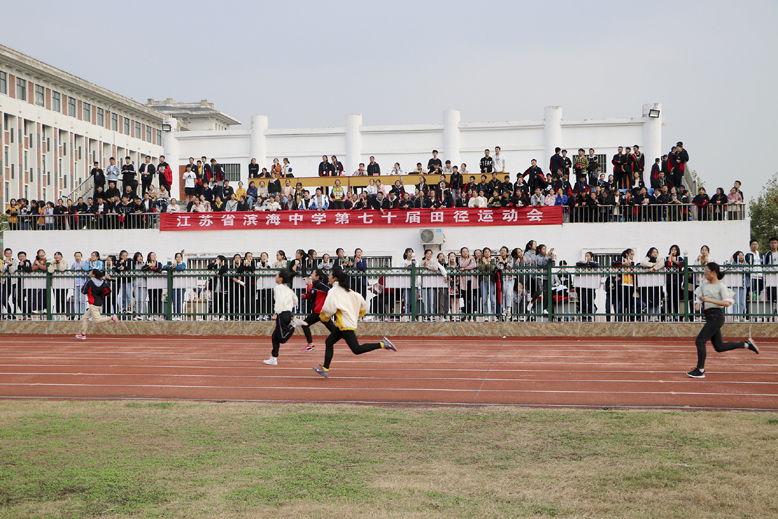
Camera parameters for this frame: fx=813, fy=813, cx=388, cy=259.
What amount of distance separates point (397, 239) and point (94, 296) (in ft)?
33.1

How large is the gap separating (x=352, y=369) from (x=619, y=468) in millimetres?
7213

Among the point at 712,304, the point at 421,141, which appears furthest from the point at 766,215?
the point at 712,304

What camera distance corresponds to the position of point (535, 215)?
82.3 ft

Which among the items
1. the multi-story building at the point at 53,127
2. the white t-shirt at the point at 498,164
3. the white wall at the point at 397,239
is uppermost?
the multi-story building at the point at 53,127

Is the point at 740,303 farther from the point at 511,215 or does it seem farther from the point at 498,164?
the point at 498,164

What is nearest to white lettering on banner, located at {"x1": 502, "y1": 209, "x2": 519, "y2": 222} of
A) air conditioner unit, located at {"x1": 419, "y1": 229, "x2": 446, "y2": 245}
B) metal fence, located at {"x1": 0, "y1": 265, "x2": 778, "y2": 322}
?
air conditioner unit, located at {"x1": 419, "y1": 229, "x2": 446, "y2": 245}

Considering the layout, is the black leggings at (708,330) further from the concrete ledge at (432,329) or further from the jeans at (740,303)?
the jeans at (740,303)

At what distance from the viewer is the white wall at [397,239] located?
79.9ft

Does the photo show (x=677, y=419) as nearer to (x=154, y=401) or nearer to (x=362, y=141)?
(x=154, y=401)

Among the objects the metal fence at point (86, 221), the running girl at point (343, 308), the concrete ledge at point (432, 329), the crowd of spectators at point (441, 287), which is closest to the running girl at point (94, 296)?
the crowd of spectators at point (441, 287)

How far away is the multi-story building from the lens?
61438 mm

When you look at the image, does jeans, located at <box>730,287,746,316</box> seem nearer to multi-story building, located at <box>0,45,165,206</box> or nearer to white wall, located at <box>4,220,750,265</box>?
white wall, located at <box>4,220,750,265</box>

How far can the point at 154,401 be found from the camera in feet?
35.2

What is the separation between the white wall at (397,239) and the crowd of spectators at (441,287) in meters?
4.94
